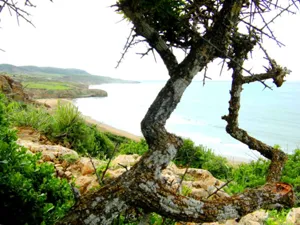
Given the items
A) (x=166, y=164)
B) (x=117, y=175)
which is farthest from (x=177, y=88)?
(x=117, y=175)

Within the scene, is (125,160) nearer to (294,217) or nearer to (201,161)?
(294,217)

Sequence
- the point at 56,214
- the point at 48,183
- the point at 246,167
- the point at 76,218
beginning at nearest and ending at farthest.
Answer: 1. the point at 76,218
2. the point at 56,214
3. the point at 48,183
4. the point at 246,167

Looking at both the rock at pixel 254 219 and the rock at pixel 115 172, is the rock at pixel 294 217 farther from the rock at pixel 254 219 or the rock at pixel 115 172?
the rock at pixel 115 172

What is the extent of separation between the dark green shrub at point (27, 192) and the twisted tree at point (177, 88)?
0.41 meters

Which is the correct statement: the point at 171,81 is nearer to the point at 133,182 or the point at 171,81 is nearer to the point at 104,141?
the point at 133,182

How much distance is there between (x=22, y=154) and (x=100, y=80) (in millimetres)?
159009

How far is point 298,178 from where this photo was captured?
7.11m

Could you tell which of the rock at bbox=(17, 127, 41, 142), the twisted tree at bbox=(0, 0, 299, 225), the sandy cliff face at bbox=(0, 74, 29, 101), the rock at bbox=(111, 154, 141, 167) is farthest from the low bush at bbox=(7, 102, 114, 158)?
the sandy cliff face at bbox=(0, 74, 29, 101)

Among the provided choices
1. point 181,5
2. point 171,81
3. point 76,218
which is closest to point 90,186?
point 76,218

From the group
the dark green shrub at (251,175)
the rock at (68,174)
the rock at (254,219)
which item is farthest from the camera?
the dark green shrub at (251,175)

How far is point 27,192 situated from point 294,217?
3786 mm

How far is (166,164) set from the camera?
2512 millimetres

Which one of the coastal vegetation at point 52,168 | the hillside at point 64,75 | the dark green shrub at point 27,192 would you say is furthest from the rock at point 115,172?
the hillside at point 64,75

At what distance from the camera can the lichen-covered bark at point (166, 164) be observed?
234 centimetres
